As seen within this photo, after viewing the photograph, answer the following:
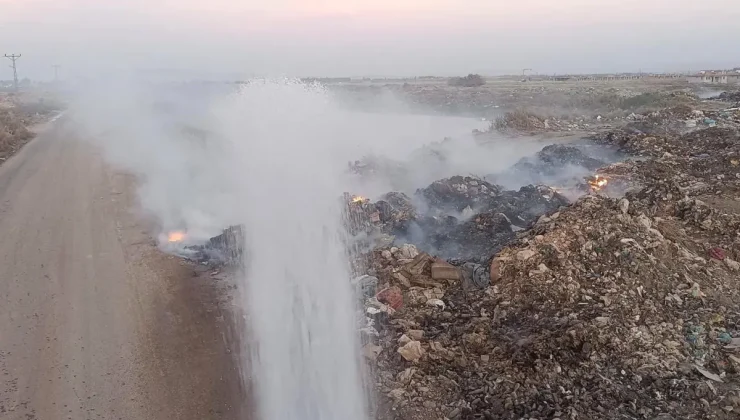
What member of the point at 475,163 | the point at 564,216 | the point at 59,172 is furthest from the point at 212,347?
the point at 59,172

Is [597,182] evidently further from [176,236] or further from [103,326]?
[103,326]

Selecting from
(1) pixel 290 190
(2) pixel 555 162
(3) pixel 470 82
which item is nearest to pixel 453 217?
(1) pixel 290 190

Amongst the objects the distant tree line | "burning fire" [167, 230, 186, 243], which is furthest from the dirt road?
the distant tree line

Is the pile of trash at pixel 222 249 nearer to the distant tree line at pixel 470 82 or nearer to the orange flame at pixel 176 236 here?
the orange flame at pixel 176 236

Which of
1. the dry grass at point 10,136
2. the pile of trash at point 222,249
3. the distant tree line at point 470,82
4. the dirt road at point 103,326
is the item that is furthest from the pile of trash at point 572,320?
the distant tree line at point 470,82

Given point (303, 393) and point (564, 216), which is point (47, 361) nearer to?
point (303, 393)
